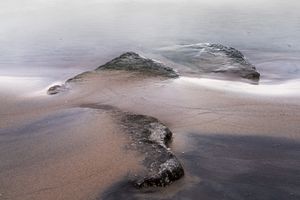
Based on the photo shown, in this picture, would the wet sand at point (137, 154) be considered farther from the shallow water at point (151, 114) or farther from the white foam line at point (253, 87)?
the white foam line at point (253, 87)

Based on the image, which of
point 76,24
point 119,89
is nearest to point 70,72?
point 119,89

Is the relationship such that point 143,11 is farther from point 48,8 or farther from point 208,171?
point 208,171

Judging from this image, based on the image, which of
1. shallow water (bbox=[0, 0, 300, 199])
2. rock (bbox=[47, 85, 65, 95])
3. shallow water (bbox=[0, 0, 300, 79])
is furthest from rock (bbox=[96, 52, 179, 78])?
shallow water (bbox=[0, 0, 300, 79])

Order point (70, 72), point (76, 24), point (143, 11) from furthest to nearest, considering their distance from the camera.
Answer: point (143, 11) → point (76, 24) → point (70, 72)

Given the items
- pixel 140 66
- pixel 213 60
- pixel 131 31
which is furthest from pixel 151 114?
pixel 131 31

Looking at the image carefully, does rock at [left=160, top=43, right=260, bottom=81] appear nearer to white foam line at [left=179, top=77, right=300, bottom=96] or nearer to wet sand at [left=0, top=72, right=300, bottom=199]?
white foam line at [left=179, top=77, right=300, bottom=96]

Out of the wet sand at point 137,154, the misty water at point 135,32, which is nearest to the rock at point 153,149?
the wet sand at point 137,154
